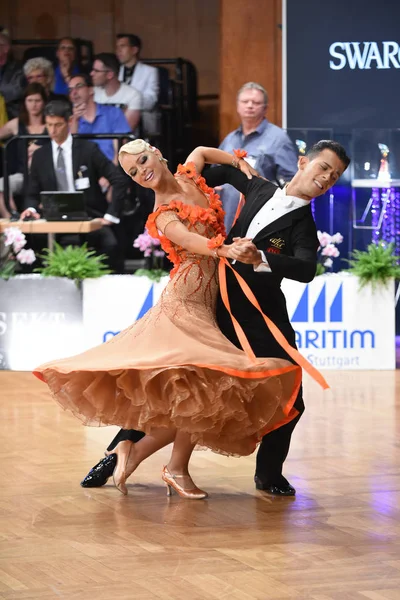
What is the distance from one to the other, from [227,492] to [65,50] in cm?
620

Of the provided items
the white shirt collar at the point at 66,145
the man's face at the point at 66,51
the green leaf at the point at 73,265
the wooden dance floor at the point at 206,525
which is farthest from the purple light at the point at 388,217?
the man's face at the point at 66,51

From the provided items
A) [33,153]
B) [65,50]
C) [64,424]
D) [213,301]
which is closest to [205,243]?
[213,301]

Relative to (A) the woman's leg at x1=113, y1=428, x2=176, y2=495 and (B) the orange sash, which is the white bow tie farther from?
(A) the woman's leg at x1=113, y1=428, x2=176, y2=495

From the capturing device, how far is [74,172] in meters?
8.45

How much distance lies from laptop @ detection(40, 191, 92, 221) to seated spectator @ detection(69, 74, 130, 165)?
1.16 meters

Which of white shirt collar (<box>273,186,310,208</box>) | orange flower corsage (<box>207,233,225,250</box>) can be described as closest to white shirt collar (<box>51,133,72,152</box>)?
white shirt collar (<box>273,186,310,208</box>)

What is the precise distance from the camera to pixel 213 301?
435cm

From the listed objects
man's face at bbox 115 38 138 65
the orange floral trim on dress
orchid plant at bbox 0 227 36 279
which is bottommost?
orchid plant at bbox 0 227 36 279

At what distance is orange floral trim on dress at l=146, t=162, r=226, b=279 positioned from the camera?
4.25 metres

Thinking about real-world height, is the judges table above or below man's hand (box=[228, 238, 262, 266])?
below

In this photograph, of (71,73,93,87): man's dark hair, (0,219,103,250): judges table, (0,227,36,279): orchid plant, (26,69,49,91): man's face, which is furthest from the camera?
(26,69,49,91): man's face

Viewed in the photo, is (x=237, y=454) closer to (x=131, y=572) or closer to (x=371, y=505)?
(x=371, y=505)

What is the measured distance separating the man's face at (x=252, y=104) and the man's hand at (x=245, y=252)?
3.94 metres

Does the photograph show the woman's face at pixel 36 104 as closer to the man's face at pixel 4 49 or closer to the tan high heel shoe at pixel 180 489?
the man's face at pixel 4 49
